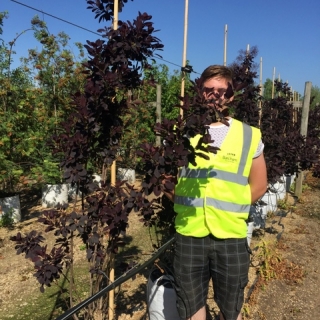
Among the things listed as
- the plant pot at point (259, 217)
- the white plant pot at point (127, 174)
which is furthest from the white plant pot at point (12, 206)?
the plant pot at point (259, 217)

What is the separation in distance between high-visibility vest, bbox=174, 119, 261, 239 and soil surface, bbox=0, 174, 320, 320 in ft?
4.92

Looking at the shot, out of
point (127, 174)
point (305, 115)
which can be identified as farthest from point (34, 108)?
point (305, 115)

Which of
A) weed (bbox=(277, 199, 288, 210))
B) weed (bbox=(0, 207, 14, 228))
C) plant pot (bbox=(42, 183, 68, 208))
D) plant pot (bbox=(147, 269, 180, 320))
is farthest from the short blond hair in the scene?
weed (bbox=(277, 199, 288, 210))

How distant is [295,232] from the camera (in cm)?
588

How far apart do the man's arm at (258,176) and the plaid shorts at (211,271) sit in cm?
32

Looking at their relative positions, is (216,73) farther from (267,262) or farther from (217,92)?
(267,262)

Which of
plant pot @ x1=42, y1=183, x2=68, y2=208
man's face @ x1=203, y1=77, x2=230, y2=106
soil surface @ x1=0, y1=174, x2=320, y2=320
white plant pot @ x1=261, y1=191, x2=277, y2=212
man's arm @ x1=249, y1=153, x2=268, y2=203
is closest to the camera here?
man's face @ x1=203, y1=77, x2=230, y2=106

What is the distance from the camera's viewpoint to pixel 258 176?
198 cm

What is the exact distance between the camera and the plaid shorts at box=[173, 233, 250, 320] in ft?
6.15

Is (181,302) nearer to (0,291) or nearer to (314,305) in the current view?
(314,305)

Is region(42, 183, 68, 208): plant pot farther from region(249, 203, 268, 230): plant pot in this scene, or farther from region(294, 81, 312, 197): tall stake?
region(294, 81, 312, 197): tall stake

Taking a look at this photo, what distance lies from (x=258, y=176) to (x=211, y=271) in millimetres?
636

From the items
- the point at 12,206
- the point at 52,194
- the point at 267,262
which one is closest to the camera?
the point at 267,262

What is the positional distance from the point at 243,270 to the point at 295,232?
4.47m
